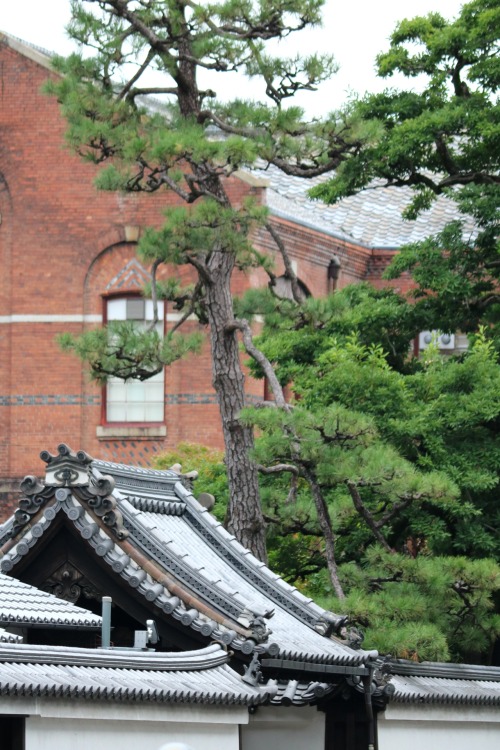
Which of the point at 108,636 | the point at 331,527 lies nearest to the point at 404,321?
the point at 331,527

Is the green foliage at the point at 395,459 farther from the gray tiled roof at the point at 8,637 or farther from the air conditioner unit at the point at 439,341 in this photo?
the air conditioner unit at the point at 439,341

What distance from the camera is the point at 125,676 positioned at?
16375mm

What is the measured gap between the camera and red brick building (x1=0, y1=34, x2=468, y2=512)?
3906 cm

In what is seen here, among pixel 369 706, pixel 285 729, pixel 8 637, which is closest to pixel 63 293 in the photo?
pixel 285 729

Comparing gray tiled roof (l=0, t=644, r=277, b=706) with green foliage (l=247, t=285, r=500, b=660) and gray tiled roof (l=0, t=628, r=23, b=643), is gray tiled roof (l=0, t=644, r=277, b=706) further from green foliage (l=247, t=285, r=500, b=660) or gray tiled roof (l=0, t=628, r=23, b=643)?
green foliage (l=247, t=285, r=500, b=660)

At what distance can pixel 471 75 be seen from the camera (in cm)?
2856

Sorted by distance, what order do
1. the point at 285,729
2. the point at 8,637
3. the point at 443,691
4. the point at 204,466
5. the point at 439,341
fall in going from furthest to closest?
the point at 439,341 < the point at 204,466 < the point at 443,691 < the point at 285,729 < the point at 8,637

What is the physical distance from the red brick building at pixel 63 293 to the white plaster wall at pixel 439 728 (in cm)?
1471

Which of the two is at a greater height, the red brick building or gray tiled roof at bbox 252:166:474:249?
gray tiled roof at bbox 252:166:474:249

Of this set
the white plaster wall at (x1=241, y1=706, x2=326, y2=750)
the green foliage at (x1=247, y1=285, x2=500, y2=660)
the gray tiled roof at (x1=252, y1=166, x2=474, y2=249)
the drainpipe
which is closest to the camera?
the drainpipe

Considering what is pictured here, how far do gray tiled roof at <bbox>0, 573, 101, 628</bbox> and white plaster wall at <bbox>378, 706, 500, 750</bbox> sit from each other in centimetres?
562

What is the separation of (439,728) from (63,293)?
1825 cm

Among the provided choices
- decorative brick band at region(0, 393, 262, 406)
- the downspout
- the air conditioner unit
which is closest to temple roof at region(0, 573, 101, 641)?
the downspout

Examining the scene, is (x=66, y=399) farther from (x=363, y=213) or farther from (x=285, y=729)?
(x=285, y=729)
